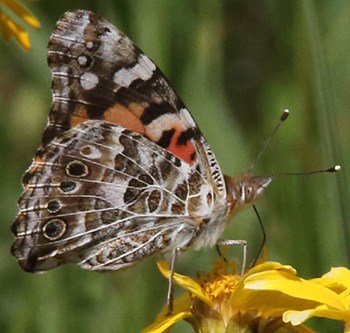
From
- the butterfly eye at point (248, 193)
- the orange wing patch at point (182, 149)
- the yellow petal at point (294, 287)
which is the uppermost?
the orange wing patch at point (182, 149)

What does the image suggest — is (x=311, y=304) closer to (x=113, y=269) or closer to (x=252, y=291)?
(x=252, y=291)

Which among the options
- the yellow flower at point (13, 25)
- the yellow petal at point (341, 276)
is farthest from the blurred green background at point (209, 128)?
the yellow flower at point (13, 25)

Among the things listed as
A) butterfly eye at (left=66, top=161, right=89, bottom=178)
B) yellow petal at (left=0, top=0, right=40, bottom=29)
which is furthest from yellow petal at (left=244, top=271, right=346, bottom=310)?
yellow petal at (left=0, top=0, right=40, bottom=29)

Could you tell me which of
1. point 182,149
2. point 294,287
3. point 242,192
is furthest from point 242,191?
point 294,287

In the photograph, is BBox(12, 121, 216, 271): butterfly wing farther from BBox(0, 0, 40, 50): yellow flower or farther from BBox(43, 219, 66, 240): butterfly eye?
BBox(0, 0, 40, 50): yellow flower

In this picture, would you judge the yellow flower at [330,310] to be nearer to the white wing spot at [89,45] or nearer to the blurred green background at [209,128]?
the blurred green background at [209,128]

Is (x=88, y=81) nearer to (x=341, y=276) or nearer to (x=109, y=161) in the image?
(x=109, y=161)
